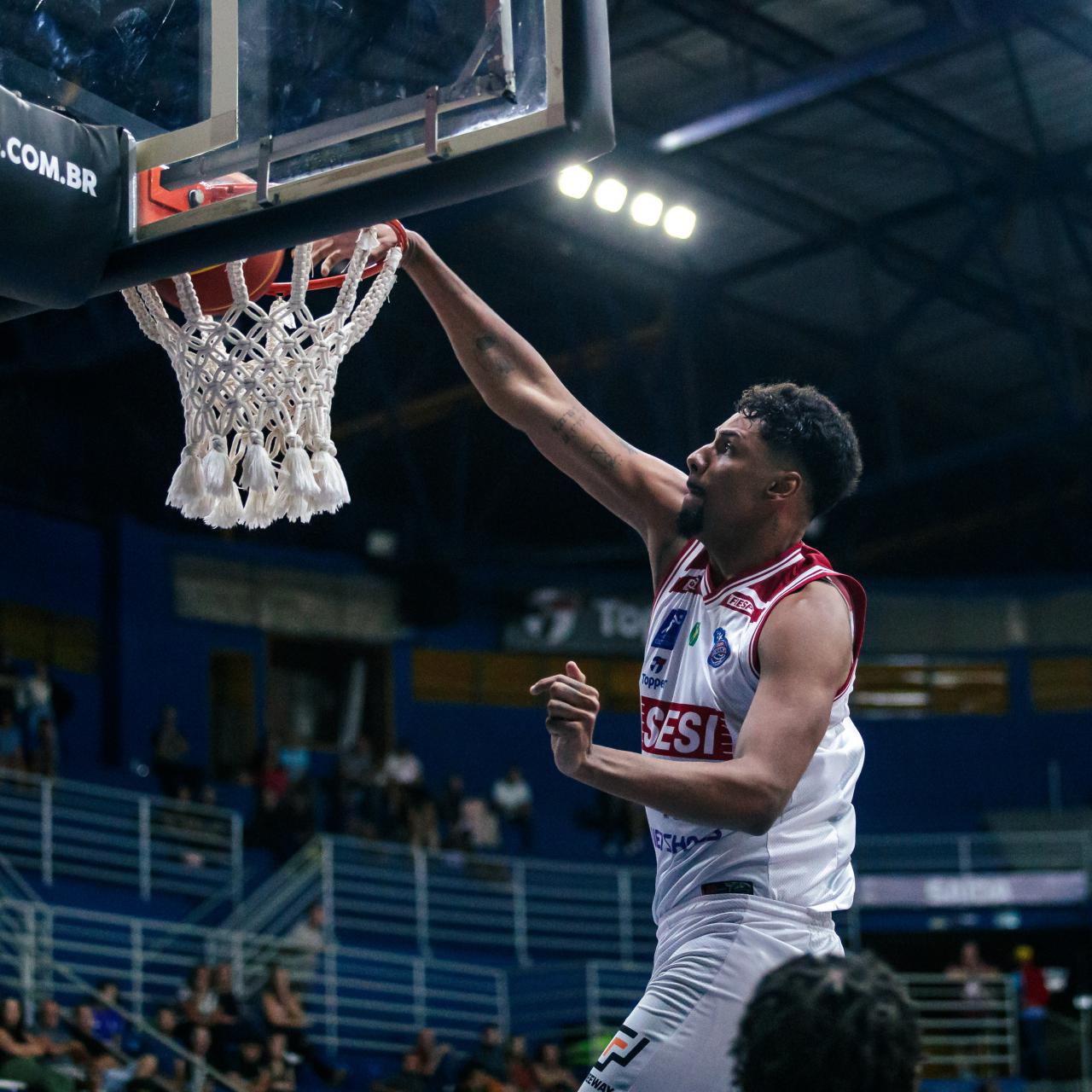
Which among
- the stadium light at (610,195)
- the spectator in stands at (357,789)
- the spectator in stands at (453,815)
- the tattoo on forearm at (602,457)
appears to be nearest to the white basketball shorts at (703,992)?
the tattoo on forearm at (602,457)

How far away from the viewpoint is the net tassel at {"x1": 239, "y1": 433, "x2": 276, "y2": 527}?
443cm

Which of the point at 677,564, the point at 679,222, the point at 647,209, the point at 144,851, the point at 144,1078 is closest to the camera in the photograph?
the point at 677,564

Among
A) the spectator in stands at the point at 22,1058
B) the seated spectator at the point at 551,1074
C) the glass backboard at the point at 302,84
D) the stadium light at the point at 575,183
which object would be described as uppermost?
the stadium light at the point at 575,183

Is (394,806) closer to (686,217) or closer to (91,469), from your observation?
(91,469)

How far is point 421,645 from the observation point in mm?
23578

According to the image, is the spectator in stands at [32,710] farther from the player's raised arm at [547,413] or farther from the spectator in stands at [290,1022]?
the player's raised arm at [547,413]

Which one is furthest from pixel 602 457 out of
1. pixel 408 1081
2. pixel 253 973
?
pixel 253 973

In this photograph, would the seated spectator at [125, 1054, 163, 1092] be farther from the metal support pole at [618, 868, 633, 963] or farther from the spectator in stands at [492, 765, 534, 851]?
the spectator in stands at [492, 765, 534, 851]

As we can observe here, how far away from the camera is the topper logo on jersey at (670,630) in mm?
4102

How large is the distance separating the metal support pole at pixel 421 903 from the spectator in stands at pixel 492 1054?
2.63 metres

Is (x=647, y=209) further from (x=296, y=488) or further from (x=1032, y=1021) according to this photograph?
(x=296, y=488)

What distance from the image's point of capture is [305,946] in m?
15.2

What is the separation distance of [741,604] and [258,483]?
1.39m

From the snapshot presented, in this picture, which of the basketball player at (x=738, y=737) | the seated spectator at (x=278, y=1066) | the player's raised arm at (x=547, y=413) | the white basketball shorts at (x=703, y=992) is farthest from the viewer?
the seated spectator at (x=278, y=1066)
